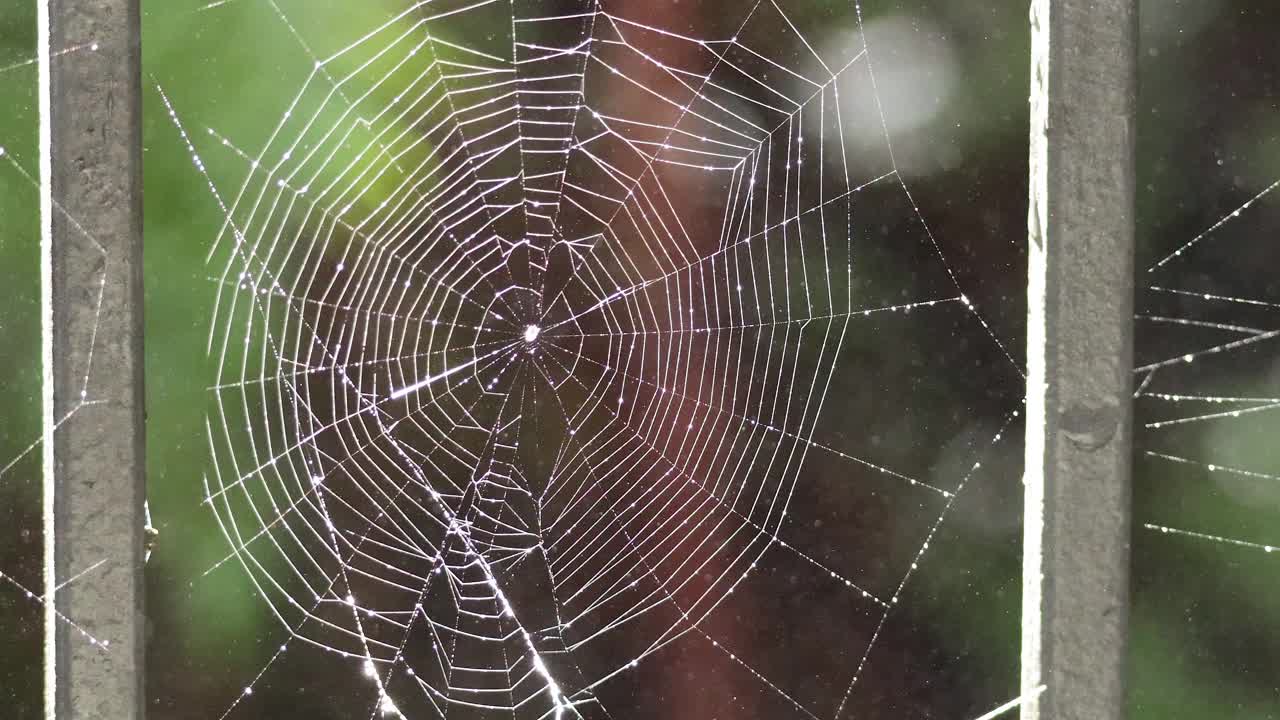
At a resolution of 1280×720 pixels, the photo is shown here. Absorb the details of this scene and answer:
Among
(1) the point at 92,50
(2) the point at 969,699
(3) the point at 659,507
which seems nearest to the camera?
(1) the point at 92,50

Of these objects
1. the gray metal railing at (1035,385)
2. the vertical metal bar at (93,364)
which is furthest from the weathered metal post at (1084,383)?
the vertical metal bar at (93,364)

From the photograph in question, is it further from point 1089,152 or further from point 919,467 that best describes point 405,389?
point 1089,152

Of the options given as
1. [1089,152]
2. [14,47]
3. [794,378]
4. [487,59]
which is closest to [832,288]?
[794,378]

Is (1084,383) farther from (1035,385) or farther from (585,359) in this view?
(585,359)

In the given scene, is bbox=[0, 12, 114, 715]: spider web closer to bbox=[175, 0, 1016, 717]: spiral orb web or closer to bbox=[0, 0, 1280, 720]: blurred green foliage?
bbox=[0, 0, 1280, 720]: blurred green foliage

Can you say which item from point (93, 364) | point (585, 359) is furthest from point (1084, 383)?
point (93, 364)

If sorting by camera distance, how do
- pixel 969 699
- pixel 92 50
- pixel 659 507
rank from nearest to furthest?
1. pixel 92 50
2. pixel 969 699
3. pixel 659 507

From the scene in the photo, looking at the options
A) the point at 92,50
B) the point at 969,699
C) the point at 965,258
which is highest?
the point at 92,50

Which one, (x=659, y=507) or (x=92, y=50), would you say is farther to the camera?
(x=659, y=507)
